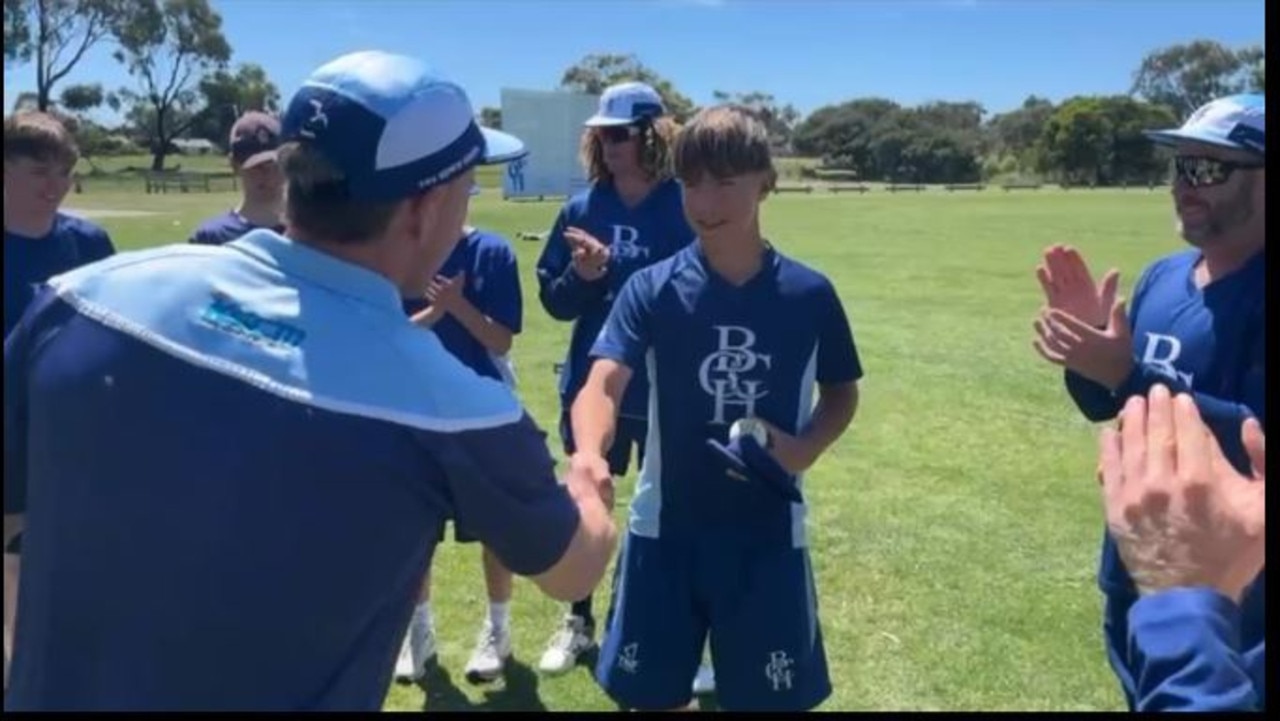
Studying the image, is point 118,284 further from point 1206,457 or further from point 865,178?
point 865,178

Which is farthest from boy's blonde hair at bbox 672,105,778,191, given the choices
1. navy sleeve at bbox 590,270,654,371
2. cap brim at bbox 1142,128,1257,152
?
cap brim at bbox 1142,128,1257,152

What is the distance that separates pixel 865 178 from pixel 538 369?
88.7 metres

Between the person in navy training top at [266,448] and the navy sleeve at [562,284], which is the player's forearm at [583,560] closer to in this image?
the person in navy training top at [266,448]

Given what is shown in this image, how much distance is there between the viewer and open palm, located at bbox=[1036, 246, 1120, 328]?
4023 millimetres

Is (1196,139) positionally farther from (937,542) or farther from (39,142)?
(39,142)

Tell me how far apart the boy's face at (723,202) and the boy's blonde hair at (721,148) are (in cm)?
2

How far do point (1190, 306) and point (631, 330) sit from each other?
5.86 ft

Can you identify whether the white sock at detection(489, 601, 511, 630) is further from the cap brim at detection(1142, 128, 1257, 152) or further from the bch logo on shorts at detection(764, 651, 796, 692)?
the cap brim at detection(1142, 128, 1257, 152)

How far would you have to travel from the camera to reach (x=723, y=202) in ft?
13.3

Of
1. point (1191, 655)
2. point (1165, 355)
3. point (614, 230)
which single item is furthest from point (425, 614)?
point (1191, 655)

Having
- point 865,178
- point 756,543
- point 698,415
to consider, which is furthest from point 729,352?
point 865,178

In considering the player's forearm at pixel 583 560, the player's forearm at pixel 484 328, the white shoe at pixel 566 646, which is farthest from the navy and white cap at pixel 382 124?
the white shoe at pixel 566 646

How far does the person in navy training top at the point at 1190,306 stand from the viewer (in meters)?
3.82

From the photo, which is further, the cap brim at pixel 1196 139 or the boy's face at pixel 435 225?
the cap brim at pixel 1196 139
